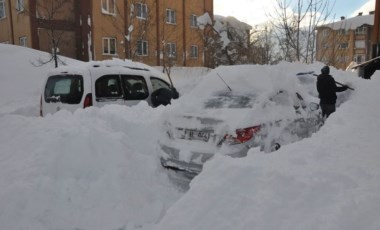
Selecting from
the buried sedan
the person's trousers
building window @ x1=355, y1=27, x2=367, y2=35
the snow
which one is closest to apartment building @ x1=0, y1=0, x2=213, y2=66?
the person's trousers

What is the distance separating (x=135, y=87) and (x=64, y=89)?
4.78ft

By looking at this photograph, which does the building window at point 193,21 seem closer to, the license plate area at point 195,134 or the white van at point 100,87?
the white van at point 100,87

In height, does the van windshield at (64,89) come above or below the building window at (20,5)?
below

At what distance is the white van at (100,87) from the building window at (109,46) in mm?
17300

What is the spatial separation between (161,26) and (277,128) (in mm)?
24757

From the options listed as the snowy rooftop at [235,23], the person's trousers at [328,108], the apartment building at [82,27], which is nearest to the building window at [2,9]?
the apartment building at [82,27]

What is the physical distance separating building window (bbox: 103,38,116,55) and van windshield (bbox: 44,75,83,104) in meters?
17.6

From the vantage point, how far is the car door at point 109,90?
7.27 metres

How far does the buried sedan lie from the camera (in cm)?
465

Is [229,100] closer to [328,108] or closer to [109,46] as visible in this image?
[328,108]

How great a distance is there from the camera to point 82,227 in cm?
410

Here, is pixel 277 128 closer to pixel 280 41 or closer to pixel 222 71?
pixel 222 71

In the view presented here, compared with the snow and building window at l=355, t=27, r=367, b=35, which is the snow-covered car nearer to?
the snow

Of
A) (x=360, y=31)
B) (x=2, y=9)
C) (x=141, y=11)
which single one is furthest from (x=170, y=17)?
(x=360, y=31)
